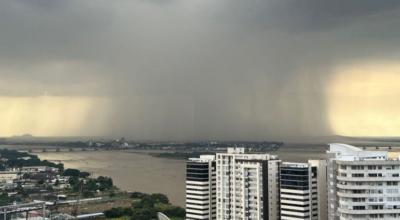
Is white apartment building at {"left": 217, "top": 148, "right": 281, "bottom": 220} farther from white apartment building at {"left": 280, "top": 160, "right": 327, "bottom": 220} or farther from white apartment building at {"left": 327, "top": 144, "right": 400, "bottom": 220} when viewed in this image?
white apartment building at {"left": 327, "top": 144, "right": 400, "bottom": 220}

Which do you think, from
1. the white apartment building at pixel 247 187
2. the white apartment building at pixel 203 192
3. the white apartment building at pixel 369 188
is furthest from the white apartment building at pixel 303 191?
the white apartment building at pixel 203 192

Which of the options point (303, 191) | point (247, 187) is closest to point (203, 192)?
point (247, 187)

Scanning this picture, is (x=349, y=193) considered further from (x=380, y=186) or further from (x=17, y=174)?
(x=17, y=174)

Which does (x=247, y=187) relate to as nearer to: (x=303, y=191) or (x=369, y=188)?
(x=303, y=191)

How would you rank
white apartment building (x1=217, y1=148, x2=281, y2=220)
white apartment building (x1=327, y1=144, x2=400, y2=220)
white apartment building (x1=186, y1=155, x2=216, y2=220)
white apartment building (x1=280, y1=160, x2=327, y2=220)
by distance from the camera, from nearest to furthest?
white apartment building (x1=327, y1=144, x2=400, y2=220) → white apartment building (x1=280, y1=160, x2=327, y2=220) → white apartment building (x1=217, y1=148, x2=281, y2=220) → white apartment building (x1=186, y1=155, x2=216, y2=220)

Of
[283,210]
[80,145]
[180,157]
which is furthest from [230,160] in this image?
[80,145]

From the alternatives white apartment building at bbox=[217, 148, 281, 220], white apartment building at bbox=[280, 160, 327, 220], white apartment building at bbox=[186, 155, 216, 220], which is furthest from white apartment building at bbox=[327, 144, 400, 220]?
white apartment building at bbox=[186, 155, 216, 220]
